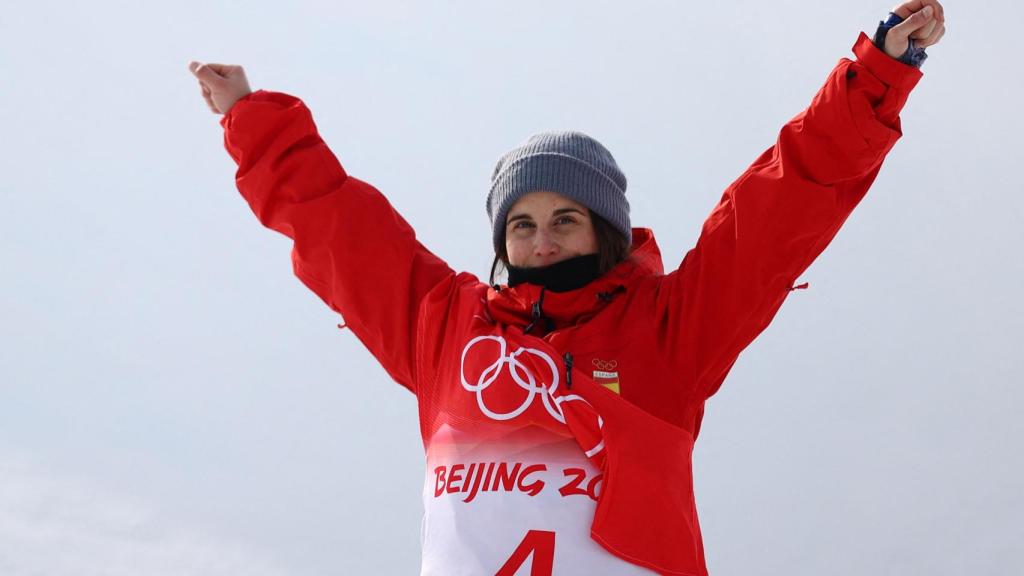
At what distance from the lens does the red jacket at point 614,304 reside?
359 cm

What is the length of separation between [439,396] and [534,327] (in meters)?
0.37

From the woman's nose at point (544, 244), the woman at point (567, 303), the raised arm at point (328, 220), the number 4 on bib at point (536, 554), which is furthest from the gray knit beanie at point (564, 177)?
the number 4 on bib at point (536, 554)

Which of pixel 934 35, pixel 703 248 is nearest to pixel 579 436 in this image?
pixel 703 248

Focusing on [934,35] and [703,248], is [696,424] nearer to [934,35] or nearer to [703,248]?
[703,248]

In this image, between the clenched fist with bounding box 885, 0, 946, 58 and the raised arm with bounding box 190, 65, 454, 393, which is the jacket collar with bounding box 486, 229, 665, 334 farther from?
the clenched fist with bounding box 885, 0, 946, 58

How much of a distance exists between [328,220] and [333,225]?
0.03 m

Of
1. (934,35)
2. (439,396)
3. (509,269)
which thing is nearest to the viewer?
(934,35)

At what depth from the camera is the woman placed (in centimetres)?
354

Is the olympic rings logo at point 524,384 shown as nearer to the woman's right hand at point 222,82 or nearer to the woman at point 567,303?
the woman at point 567,303

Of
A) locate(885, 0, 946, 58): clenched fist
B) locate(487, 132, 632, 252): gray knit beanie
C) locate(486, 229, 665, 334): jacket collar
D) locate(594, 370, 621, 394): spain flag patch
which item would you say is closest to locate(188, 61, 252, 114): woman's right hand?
locate(487, 132, 632, 252): gray knit beanie

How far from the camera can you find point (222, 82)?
166 inches

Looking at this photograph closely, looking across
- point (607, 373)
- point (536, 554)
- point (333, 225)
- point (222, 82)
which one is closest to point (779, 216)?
point (607, 373)

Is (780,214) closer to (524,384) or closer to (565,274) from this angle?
(565,274)

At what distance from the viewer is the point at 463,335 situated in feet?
12.8
